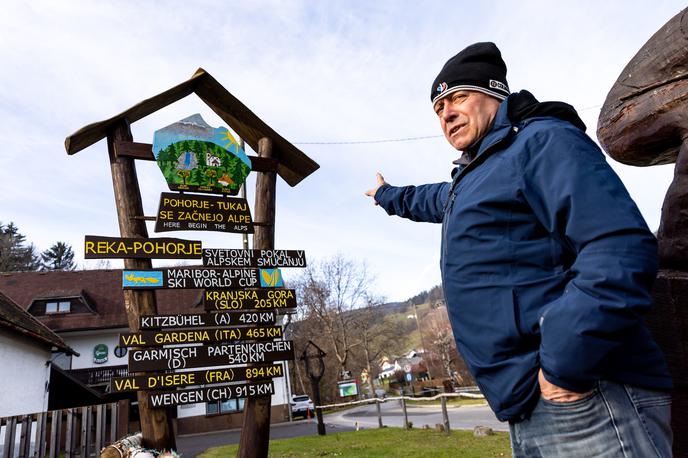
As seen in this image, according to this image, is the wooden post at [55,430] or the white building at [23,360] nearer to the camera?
the wooden post at [55,430]

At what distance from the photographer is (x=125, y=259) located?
5.83 m

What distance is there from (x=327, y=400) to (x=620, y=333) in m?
44.1

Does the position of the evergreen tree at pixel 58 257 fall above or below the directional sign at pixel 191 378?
above

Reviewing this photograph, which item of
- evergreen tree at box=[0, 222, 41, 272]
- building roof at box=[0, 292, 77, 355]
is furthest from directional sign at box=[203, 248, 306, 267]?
evergreen tree at box=[0, 222, 41, 272]

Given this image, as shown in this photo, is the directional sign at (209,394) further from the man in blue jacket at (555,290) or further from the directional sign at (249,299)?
the man in blue jacket at (555,290)

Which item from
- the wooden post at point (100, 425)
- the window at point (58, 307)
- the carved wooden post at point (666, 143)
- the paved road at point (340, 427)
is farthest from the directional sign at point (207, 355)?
the window at point (58, 307)

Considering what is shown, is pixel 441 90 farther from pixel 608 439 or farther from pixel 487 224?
pixel 608 439

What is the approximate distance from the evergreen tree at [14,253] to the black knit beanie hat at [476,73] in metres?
54.6

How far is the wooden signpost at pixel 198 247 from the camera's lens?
5.73m

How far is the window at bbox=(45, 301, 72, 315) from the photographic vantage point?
26156mm

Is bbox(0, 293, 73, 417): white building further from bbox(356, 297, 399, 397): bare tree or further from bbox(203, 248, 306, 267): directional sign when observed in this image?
bbox(356, 297, 399, 397): bare tree

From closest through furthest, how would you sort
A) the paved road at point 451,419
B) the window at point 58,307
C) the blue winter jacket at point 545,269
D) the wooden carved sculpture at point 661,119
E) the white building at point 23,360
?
the blue winter jacket at point 545,269, the wooden carved sculpture at point 661,119, the white building at point 23,360, the paved road at point 451,419, the window at point 58,307

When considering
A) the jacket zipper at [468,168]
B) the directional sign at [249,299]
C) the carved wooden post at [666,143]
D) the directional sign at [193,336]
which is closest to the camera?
the jacket zipper at [468,168]

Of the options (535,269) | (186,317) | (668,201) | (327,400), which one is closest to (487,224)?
(535,269)
